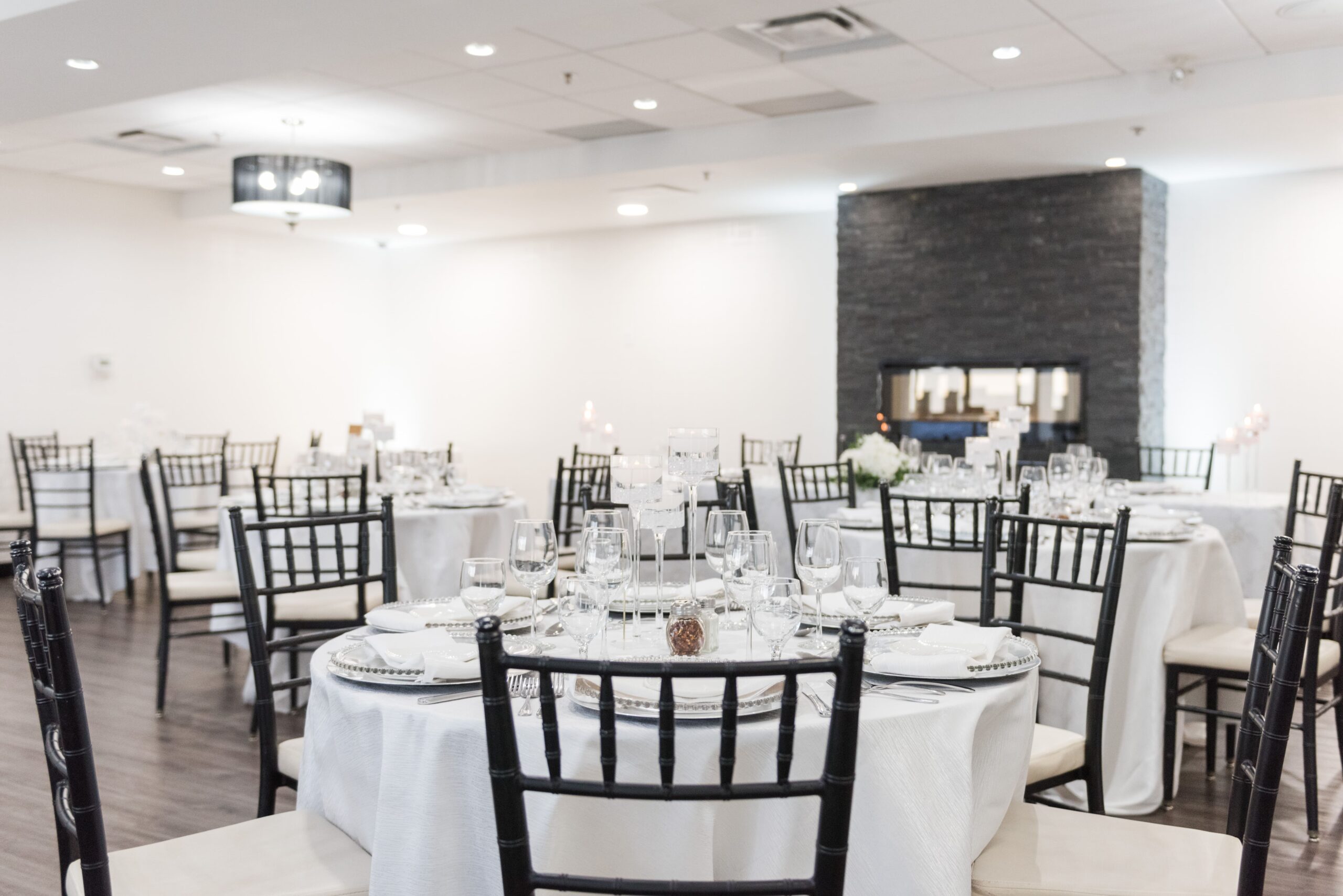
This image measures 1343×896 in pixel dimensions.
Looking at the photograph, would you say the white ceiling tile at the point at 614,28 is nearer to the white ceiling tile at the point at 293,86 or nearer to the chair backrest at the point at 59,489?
the white ceiling tile at the point at 293,86

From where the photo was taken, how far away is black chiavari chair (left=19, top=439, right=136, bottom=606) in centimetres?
697

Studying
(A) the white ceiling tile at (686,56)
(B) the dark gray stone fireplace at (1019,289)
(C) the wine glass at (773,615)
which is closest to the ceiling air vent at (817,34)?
(A) the white ceiling tile at (686,56)

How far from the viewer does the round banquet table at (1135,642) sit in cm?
362

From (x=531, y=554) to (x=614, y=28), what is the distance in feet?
13.4

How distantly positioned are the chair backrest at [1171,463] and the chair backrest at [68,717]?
7400mm

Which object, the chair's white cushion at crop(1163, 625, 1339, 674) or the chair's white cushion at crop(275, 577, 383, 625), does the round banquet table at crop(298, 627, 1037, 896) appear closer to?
the chair's white cushion at crop(1163, 625, 1339, 674)

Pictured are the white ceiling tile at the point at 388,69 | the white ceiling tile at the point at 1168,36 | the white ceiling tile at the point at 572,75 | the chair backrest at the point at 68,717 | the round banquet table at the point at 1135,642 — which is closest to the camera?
the chair backrest at the point at 68,717

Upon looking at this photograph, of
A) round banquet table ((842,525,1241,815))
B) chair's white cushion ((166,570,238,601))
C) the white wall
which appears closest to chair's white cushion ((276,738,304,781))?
chair's white cushion ((166,570,238,601))

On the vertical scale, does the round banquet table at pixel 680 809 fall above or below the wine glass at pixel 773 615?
below

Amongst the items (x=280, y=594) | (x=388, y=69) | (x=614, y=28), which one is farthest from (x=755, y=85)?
(x=280, y=594)

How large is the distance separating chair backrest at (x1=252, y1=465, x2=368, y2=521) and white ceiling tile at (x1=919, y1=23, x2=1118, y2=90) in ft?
11.7

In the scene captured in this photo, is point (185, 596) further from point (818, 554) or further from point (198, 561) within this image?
point (818, 554)

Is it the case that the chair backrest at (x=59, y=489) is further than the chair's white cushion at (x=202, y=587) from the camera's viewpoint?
Yes

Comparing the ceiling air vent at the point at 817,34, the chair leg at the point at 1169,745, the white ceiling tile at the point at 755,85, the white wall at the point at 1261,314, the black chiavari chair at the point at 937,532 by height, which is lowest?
the chair leg at the point at 1169,745
